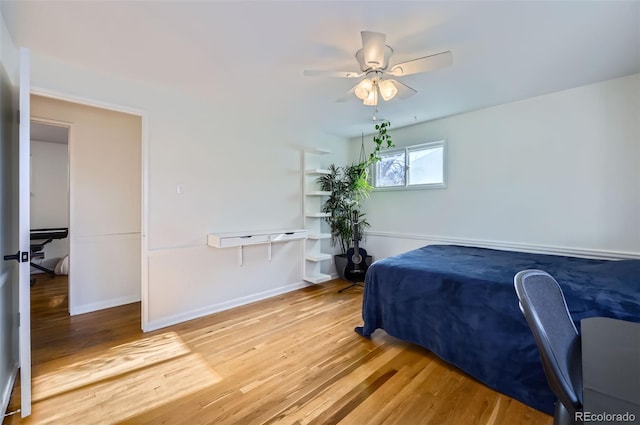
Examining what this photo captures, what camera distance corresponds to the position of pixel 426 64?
74.8 inches

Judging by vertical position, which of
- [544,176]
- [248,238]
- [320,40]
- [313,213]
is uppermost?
[320,40]

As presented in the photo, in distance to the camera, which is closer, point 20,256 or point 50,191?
point 20,256

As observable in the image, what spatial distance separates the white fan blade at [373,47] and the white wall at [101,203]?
10.2 ft

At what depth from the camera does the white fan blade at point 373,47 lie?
5.59 ft

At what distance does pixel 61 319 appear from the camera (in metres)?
2.99

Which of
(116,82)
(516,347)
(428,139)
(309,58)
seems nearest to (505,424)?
(516,347)

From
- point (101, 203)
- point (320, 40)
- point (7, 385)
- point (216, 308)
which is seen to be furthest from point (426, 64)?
point (101, 203)

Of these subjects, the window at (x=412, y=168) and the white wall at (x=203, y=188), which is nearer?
the white wall at (x=203, y=188)

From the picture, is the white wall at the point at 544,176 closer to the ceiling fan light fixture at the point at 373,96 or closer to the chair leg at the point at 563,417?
the ceiling fan light fixture at the point at 373,96

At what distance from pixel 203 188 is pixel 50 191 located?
13.5 feet

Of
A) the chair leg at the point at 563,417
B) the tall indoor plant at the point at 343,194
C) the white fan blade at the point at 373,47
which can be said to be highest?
the white fan blade at the point at 373,47

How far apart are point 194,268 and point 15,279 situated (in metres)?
1.38

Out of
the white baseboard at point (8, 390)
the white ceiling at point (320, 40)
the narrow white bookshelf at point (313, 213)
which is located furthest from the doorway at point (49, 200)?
the narrow white bookshelf at point (313, 213)

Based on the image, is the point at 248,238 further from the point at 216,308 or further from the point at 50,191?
the point at 50,191
